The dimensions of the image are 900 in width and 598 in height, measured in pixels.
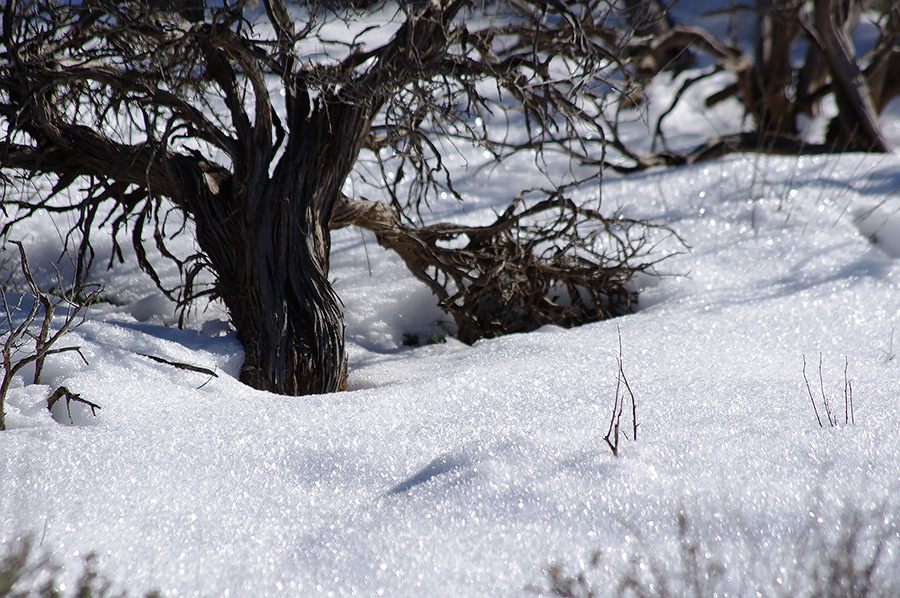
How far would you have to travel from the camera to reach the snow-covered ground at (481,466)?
1.30 m

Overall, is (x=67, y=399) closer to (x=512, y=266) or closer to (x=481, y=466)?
(x=481, y=466)

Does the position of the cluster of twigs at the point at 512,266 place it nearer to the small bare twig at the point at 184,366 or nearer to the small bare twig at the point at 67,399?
the small bare twig at the point at 184,366

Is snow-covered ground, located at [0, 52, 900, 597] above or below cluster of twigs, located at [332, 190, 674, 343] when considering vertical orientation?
below

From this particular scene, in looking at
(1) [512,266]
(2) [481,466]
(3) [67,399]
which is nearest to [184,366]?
(3) [67,399]

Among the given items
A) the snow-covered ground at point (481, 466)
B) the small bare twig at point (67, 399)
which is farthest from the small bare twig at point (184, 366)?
the small bare twig at point (67, 399)

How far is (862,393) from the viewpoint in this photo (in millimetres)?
1992

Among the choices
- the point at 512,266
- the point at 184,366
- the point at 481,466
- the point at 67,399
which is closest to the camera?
the point at 481,466

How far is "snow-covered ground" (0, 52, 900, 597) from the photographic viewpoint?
1.30 meters

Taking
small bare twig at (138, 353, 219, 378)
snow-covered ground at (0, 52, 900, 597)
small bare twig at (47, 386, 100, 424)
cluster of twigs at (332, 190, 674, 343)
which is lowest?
snow-covered ground at (0, 52, 900, 597)

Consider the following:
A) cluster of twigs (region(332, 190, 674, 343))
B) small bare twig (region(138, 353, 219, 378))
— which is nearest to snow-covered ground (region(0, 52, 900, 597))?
small bare twig (region(138, 353, 219, 378))

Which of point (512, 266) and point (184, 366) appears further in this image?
point (512, 266)

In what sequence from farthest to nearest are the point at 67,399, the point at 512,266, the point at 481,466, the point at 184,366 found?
the point at 512,266 < the point at 184,366 < the point at 67,399 < the point at 481,466

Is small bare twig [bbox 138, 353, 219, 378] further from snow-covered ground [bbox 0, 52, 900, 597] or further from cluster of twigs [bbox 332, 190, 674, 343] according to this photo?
cluster of twigs [bbox 332, 190, 674, 343]

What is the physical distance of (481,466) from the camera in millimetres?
1610
